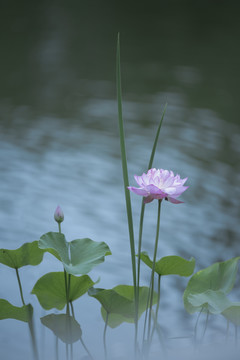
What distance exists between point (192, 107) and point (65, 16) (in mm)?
1526

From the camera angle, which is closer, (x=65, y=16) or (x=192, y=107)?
(x=192, y=107)

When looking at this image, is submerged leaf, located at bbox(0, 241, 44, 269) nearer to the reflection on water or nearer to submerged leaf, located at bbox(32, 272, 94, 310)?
submerged leaf, located at bbox(32, 272, 94, 310)

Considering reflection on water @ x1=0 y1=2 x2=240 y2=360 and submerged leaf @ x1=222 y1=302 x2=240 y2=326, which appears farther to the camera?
reflection on water @ x1=0 y1=2 x2=240 y2=360

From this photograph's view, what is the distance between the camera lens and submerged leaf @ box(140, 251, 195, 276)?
0.76 meters

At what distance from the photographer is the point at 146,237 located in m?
1.37

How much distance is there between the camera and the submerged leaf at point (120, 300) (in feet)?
2.43

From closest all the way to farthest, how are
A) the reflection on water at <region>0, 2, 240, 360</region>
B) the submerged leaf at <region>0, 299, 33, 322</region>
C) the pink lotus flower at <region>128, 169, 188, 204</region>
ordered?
1. the pink lotus flower at <region>128, 169, 188, 204</region>
2. the submerged leaf at <region>0, 299, 33, 322</region>
3. the reflection on water at <region>0, 2, 240, 360</region>

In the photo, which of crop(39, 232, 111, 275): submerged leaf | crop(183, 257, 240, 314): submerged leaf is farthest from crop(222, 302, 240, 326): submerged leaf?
crop(39, 232, 111, 275): submerged leaf

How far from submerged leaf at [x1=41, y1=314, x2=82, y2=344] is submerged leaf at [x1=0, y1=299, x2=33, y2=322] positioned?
0.05m

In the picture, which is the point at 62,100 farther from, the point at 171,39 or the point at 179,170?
the point at 171,39

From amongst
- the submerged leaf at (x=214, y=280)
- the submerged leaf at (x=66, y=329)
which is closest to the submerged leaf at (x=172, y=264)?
the submerged leaf at (x=214, y=280)

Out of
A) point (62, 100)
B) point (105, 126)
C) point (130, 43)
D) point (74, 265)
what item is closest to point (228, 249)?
point (74, 265)

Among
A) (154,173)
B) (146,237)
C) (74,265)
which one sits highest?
(154,173)

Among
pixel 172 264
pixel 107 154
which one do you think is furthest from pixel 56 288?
pixel 107 154
